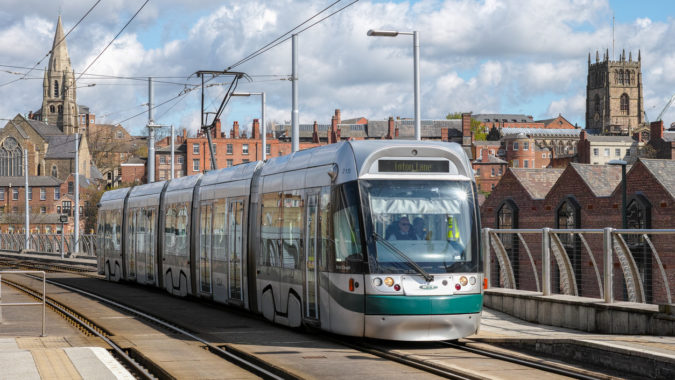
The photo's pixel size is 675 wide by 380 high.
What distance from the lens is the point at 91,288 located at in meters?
28.6

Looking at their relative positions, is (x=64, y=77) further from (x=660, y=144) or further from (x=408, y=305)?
(x=408, y=305)

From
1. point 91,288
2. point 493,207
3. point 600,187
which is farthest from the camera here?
point 493,207

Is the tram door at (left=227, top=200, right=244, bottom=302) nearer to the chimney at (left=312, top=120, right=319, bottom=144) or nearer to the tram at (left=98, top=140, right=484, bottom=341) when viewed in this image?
the tram at (left=98, top=140, right=484, bottom=341)

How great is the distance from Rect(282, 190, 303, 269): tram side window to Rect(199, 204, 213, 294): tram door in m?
5.17

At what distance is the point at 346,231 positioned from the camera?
13.3 m

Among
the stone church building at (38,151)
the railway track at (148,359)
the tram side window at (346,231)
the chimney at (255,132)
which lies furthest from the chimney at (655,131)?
the tram side window at (346,231)

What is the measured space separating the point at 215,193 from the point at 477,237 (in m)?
8.45

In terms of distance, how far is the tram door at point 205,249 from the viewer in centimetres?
2075

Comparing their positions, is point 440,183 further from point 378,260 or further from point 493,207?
point 493,207

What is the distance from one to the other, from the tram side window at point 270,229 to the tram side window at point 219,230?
246cm

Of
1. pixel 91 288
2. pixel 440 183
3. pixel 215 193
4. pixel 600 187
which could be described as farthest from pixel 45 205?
pixel 440 183

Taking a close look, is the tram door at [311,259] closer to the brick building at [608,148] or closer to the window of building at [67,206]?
the window of building at [67,206]

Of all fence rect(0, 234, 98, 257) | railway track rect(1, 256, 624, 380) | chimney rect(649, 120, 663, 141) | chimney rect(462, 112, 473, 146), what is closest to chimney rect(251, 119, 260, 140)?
chimney rect(462, 112, 473, 146)

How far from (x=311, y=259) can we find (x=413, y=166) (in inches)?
87.6
